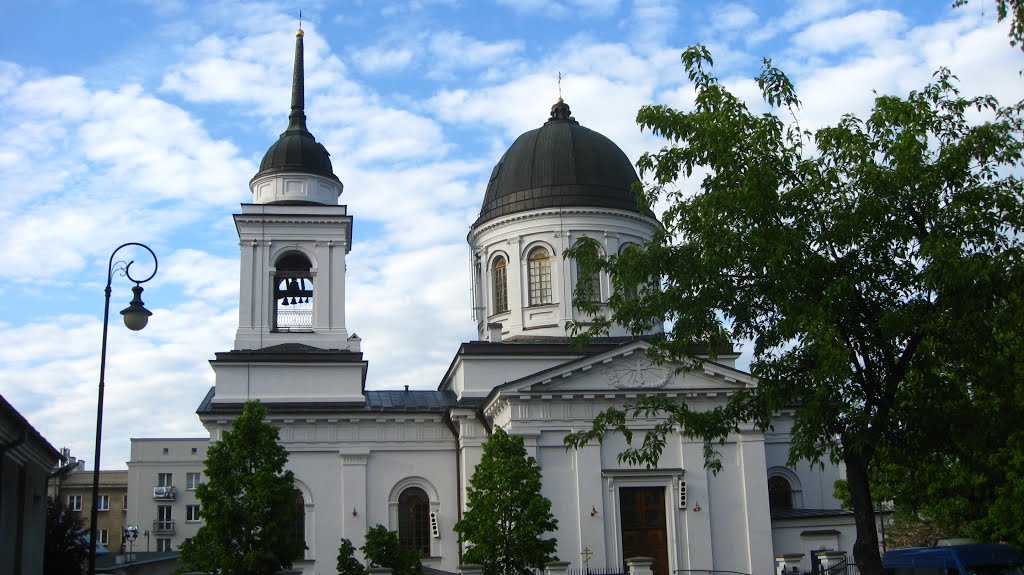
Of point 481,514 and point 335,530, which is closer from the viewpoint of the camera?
point 481,514

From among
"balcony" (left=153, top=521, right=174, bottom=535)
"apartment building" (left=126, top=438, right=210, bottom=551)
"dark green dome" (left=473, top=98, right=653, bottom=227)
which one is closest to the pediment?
"dark green dome" (left=473, top=98, right=653, bottom=227)

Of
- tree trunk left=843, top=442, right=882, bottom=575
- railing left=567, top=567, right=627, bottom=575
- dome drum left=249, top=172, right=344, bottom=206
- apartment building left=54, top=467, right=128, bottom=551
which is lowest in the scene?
railing left=567, top=567, right=627, bottom=575

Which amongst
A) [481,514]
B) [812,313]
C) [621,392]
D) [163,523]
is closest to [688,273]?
[812,313]

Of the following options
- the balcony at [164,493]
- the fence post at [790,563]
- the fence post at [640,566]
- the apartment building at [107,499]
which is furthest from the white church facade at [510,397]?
the apartment building at [107,499]

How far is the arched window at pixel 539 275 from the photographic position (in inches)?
1446

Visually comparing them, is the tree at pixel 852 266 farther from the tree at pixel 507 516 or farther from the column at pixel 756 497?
the column at pixel 756 497

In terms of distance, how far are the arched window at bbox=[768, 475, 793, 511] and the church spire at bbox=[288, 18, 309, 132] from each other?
65.4 ft

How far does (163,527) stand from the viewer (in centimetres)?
6675

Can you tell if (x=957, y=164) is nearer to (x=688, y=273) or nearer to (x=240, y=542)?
(x=688, y=273)

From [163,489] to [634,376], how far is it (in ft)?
151

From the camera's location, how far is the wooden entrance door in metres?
30.6

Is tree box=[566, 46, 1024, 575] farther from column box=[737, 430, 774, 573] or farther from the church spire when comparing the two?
the church spire

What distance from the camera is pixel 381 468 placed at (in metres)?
33.5

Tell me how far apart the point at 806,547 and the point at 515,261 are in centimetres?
1378
